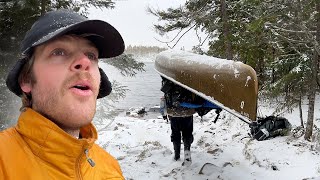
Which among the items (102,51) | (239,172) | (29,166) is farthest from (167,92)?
(29,166)

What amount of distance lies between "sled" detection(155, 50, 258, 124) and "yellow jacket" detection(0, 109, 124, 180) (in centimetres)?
427

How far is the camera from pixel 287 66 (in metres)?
9.16

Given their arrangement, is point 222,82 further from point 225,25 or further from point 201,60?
point 225,25

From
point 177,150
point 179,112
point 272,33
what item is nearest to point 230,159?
point 177,150

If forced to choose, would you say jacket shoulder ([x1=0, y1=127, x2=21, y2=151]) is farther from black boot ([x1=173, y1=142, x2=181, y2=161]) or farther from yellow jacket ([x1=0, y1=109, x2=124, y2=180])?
black boot ([x1=173, y1=142, x2=181, y2=161])

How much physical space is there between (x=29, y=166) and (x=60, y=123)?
0.25 m

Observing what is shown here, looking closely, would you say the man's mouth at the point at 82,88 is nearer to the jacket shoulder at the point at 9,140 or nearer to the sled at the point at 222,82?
the jacket shoulder at the point at 9,140

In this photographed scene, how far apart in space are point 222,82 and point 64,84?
4495 mm

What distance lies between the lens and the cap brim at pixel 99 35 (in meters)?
1.42

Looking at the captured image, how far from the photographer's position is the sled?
17.4ft

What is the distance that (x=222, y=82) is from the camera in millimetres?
5641

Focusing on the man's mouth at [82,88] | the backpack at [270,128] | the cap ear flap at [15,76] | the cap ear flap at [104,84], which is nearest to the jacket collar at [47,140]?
the man's mouth at [82,88]

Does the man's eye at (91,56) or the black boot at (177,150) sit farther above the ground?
the man's eye at (91,56)

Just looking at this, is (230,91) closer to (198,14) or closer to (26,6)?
(26,6)
